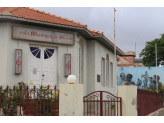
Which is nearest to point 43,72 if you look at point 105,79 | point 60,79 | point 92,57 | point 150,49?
point 60,79

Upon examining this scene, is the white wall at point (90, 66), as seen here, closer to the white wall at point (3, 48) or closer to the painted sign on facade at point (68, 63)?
the painted sign on facade at point (68, 63)

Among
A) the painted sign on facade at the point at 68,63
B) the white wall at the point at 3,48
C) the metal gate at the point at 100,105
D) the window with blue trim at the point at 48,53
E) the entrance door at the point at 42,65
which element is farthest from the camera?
the painted sign on facade at the point at 68,63

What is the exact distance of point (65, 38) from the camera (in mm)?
12555

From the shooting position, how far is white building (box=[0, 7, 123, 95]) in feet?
37.1

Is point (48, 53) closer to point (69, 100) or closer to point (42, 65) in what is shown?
point (42, 65)

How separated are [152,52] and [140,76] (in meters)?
14.9

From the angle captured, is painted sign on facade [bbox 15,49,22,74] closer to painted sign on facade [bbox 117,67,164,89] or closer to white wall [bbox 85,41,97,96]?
white wall [bbox 85,41,97,96]

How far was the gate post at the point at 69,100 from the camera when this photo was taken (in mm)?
7649

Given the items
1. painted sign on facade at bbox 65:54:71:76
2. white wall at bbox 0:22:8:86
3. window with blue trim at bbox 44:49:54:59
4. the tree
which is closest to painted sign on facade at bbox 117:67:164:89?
the tree

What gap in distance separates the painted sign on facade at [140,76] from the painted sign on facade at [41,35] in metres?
18.1

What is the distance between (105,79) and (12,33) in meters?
7.66

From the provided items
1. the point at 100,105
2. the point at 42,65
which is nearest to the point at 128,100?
the point at 100,105

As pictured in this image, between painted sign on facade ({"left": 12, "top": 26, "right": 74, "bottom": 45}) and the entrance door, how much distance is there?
0.54 meters

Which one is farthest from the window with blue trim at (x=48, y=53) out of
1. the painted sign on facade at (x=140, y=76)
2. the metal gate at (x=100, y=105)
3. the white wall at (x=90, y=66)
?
the painted sign on facade at (x=140, y=76)
